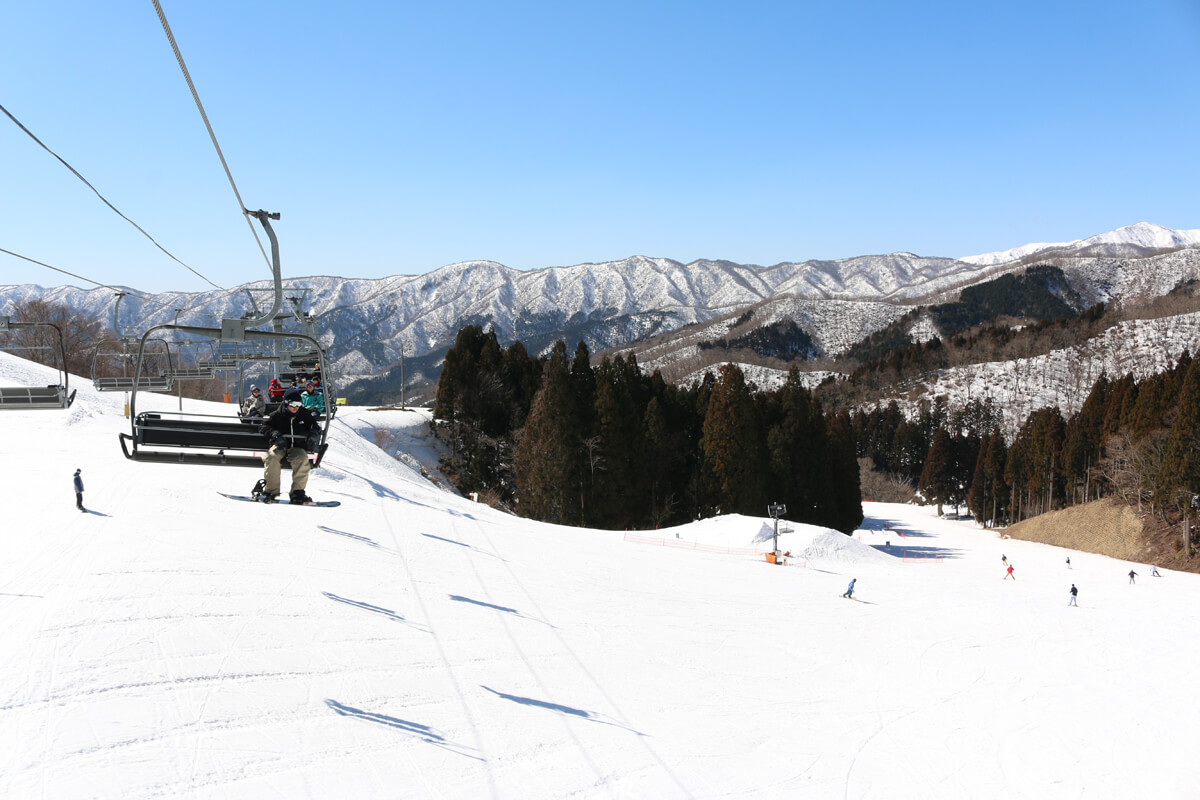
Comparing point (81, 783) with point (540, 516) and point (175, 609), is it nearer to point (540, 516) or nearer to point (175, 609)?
point (175, 609)

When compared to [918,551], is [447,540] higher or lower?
higher

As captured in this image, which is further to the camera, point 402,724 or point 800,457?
point 800,457

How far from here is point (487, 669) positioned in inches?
414

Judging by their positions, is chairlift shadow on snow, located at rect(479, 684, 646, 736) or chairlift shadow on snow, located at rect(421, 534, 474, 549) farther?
chairlift shadow on snow, located at rect(421, 534, 474, 549)

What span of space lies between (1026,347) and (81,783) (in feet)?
480

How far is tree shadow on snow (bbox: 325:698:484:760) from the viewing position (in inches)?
321

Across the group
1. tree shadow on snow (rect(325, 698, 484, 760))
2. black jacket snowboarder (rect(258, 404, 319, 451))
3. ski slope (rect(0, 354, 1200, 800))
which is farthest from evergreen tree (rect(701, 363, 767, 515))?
tree shadow on snow (rect(325, 698, 484, 760))

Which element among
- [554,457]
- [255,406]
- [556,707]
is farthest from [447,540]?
[554,457]

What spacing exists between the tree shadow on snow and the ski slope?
48 millimetres

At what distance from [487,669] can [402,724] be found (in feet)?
7.40

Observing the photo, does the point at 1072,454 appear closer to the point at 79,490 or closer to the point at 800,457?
the point at 800,457

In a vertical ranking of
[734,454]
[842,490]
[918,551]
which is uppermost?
[734,454]

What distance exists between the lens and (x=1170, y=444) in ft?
126

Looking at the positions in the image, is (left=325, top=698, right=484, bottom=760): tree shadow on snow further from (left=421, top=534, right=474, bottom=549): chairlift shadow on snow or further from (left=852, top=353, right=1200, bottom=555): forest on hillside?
(left=852, top=353, right=1200, bottom=555): forest on hillside
